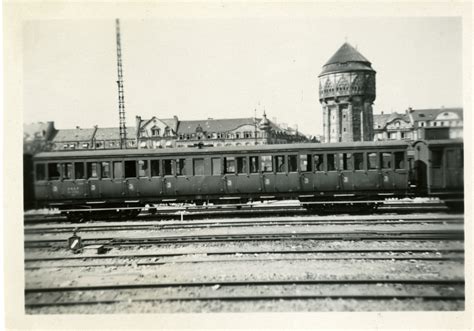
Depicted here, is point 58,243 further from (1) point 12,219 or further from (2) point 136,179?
(2) point 136,179

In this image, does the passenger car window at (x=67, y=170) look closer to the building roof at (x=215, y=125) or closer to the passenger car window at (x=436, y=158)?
the passenger car window at (x=436, y=158)

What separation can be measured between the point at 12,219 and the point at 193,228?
5.48 metres

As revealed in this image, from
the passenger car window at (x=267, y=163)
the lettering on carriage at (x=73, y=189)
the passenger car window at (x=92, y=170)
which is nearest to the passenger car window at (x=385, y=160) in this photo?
the passenger car window at (x=267, y=163)

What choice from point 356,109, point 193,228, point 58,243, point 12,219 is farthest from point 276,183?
point 356,109

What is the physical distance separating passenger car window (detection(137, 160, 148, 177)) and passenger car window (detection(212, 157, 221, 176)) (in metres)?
2.69

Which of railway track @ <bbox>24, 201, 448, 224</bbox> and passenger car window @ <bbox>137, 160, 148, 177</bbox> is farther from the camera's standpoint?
passenger car window @ <bbox>137, 160, 148, 177</bbox>

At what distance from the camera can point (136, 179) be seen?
14398 mm

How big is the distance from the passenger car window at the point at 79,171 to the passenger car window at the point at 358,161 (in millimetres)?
10687

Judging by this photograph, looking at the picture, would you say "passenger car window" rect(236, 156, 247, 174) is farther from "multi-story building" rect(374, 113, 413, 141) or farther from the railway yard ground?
→ "multi-story building" rect(374, 113, 413, 141)

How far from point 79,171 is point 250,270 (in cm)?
907

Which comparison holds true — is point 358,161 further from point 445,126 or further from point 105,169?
point 105,169

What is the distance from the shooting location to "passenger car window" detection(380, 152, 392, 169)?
14.0 metres

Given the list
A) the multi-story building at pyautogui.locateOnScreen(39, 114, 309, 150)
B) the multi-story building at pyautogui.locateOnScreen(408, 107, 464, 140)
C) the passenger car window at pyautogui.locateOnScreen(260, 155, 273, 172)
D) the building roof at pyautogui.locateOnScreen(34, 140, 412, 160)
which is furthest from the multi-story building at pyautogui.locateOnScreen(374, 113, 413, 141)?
the passenger car window at pyautogui.locateOnScreen(260, 155, 273, 172)

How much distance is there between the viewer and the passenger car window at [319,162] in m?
14.1
